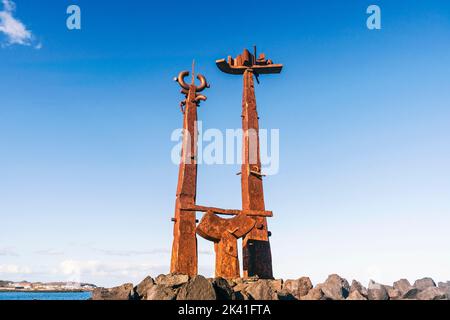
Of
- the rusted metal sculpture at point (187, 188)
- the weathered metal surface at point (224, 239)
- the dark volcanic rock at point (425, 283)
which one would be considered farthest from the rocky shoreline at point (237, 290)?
the dark volcanic rock at point (425, 283)

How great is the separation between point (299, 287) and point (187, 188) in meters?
5.00

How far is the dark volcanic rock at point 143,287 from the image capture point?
12758mm

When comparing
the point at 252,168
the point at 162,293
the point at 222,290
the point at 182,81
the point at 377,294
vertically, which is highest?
the point at 182,81

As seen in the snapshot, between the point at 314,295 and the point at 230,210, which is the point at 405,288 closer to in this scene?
the point at 314,295

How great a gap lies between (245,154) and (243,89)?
9.66ft

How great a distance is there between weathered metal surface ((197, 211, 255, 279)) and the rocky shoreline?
1.61 feet

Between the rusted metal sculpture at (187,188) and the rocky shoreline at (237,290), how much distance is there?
39.4 inches

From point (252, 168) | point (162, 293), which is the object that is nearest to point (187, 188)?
point (252, 168)

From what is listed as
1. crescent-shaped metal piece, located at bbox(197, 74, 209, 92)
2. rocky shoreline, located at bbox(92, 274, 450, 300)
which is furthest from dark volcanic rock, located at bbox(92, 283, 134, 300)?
crescent-shaped metal piece, located at bbox(197, 74, 209, 92)

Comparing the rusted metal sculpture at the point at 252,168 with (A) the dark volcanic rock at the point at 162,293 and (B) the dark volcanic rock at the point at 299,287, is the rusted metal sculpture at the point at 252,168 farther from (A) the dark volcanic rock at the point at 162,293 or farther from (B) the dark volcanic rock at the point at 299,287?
(A) the dark volcanic rock at the point at 162,293

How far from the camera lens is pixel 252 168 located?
17.1m
